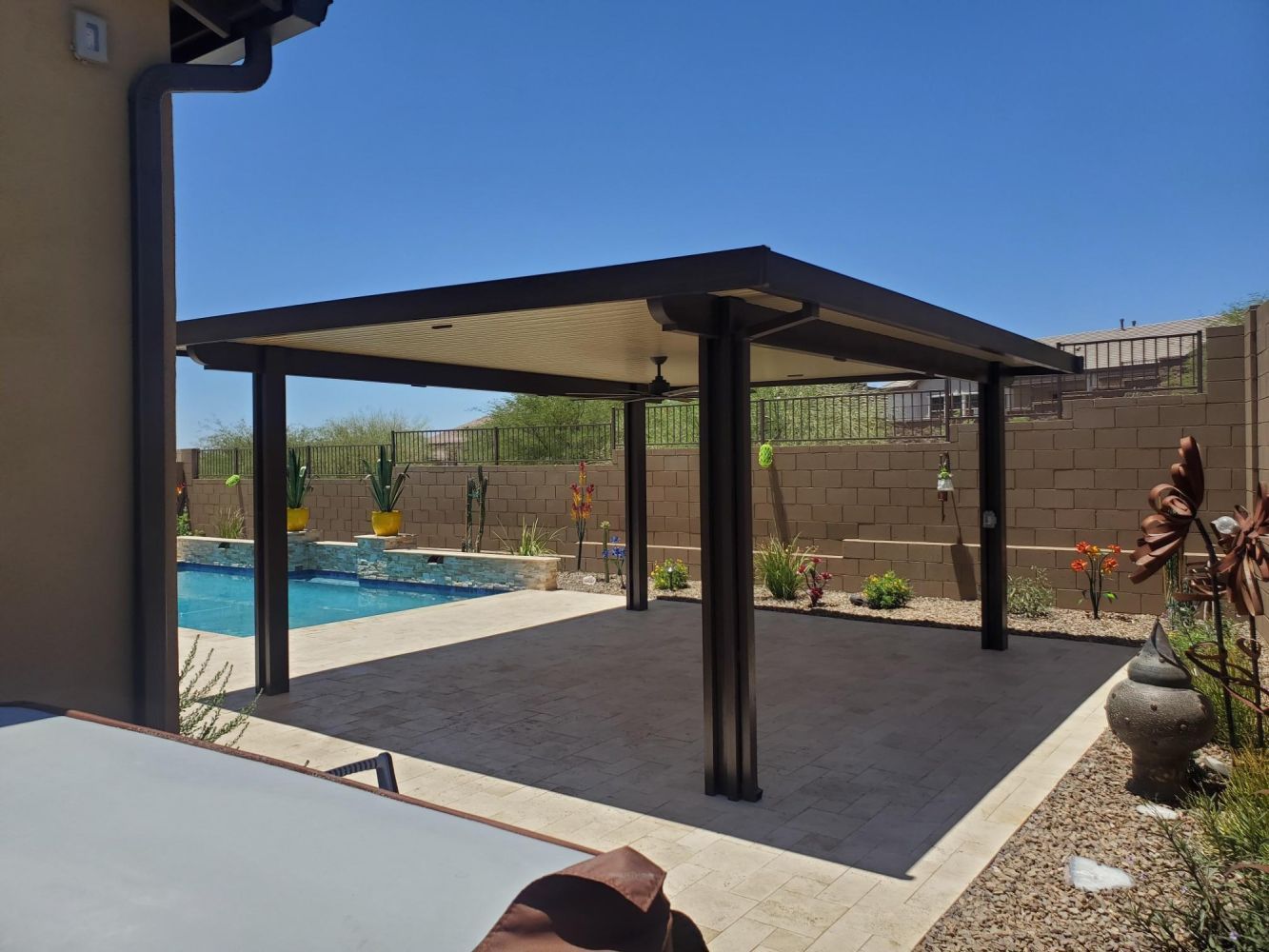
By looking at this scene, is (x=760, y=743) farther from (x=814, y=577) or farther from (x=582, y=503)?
(x=582, y=503)

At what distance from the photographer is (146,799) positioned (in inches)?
63.4

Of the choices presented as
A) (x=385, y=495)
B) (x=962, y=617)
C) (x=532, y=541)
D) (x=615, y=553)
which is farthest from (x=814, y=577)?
(x=385, y=495)

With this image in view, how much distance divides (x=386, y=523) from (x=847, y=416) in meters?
8.90

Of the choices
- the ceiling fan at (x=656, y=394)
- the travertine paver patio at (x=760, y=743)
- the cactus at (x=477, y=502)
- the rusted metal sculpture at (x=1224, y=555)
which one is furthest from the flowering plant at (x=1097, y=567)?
the cactus at (x=477, y=502)

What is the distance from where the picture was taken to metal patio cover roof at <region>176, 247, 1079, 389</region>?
4453 mm

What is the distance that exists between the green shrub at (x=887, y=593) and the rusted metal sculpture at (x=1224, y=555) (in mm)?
5663

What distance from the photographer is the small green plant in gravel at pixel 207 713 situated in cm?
442

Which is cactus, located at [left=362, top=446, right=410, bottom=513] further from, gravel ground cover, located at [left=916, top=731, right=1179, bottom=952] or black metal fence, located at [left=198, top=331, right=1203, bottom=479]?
gravel ground cover, located at [left=916, top=731, right=1179, bottom=952]

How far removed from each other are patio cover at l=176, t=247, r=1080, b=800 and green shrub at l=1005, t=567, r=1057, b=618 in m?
Answer: 1.72

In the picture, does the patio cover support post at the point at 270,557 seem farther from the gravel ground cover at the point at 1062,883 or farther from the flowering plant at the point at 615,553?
the flowering plant at the point at 615,553

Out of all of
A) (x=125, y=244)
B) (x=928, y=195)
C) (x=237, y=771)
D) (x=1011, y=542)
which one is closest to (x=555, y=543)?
(x=1011, y=542)

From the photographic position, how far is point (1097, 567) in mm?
10016

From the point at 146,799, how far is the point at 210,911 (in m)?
0.53

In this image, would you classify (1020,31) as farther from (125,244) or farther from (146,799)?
(146,799)
